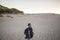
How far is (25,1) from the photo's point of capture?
2.27 meters

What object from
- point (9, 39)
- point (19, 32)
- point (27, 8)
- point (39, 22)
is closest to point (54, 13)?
point (39, 22)

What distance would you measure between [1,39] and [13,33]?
205 mm

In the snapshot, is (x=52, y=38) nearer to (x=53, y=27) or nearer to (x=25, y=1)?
(x=53, y=27)

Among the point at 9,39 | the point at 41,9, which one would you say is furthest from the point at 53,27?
the point at 9,39

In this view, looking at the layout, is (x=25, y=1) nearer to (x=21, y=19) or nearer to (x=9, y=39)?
(x=21, y=19)

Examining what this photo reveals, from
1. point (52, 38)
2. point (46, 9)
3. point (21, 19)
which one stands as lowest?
point (52, 38)

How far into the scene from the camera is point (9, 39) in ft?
7.21

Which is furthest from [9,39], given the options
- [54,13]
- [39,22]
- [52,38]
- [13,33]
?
[54,13]

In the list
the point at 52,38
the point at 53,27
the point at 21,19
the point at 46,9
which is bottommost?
Answer: the point at 52,38

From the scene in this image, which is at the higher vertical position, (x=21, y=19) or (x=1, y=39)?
(x=21, y=19)

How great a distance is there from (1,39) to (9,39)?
124mm

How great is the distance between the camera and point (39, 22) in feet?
7.44

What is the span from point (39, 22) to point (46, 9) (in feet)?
0.78

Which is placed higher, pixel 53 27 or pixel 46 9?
pixel 46 9
